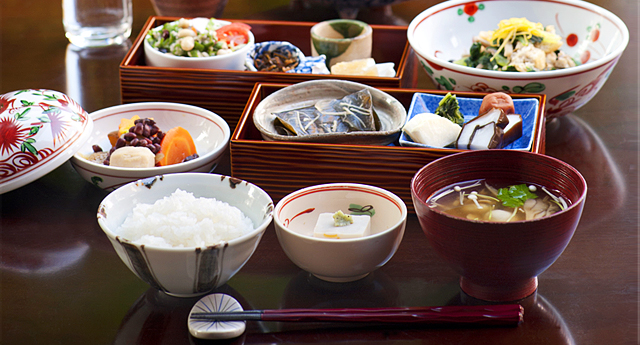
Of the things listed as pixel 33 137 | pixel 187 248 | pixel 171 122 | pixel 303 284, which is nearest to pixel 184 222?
pixel 187 248

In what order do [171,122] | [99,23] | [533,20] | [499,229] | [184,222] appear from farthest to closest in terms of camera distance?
1. [99,23]
2. [533,20]
3. [171,122]
4. [184,222]
5. [499,229]

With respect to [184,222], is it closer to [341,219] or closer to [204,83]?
[341,219]

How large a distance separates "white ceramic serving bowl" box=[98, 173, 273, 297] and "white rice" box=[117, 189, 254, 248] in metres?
0.03

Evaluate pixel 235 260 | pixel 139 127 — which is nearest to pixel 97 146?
pixel 139 127

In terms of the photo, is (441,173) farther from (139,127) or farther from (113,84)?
(113,84)

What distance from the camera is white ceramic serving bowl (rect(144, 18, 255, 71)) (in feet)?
5.11

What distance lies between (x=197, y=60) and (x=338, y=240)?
796 mm

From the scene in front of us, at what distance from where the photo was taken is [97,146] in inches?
53.4

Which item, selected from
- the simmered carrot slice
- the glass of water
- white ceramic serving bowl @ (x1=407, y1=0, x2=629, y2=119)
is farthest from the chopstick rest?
the glass of water

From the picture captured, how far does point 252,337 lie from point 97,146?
2.11 ft

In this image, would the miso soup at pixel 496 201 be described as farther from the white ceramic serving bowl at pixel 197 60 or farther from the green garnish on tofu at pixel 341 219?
the white ceramic serving bowl at pixel 197 60

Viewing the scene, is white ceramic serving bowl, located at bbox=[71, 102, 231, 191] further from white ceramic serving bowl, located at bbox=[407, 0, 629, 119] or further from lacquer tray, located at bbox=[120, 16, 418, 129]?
white ceramic serving bowl, located at bbox=[407, 0, 629, 119]

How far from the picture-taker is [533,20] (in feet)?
5.93

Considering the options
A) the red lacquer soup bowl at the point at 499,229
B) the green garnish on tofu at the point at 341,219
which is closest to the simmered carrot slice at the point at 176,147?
the green garnish on tofu at the point at 341,219
